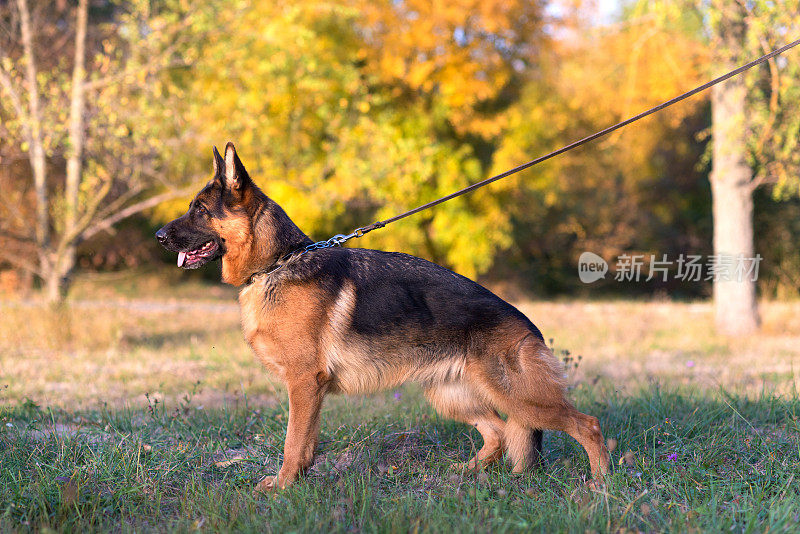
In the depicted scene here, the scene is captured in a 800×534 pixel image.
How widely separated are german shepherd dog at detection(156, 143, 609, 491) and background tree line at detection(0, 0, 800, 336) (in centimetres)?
554

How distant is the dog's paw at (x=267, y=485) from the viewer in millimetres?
3592

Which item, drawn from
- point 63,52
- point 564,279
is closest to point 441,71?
point 63,52

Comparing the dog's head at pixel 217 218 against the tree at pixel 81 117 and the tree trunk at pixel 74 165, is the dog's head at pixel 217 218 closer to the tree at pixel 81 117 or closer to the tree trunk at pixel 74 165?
the tree at pixel 81 117

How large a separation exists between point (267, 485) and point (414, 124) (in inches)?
472

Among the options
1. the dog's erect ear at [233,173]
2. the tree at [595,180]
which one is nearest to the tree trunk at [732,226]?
the tree at [595,180]

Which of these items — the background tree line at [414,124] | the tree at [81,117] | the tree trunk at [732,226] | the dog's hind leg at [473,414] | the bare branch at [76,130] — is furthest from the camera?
the tree trunk at [732,226]

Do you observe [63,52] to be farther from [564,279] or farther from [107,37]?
[564,279]

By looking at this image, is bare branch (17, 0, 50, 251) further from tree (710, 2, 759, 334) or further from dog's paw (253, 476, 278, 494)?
tree (710, 2, 759, 334)

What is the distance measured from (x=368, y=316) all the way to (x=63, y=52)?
42.8 feet

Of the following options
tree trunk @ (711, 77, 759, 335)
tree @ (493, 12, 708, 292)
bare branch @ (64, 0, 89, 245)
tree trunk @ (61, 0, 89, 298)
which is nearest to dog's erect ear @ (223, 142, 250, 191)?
bare branch @ (64, 0, 89, 245)

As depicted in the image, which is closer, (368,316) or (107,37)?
(368,316)

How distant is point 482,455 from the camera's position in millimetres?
4176

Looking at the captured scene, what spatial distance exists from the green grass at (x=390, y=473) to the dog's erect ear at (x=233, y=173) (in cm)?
172

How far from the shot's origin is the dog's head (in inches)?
155
